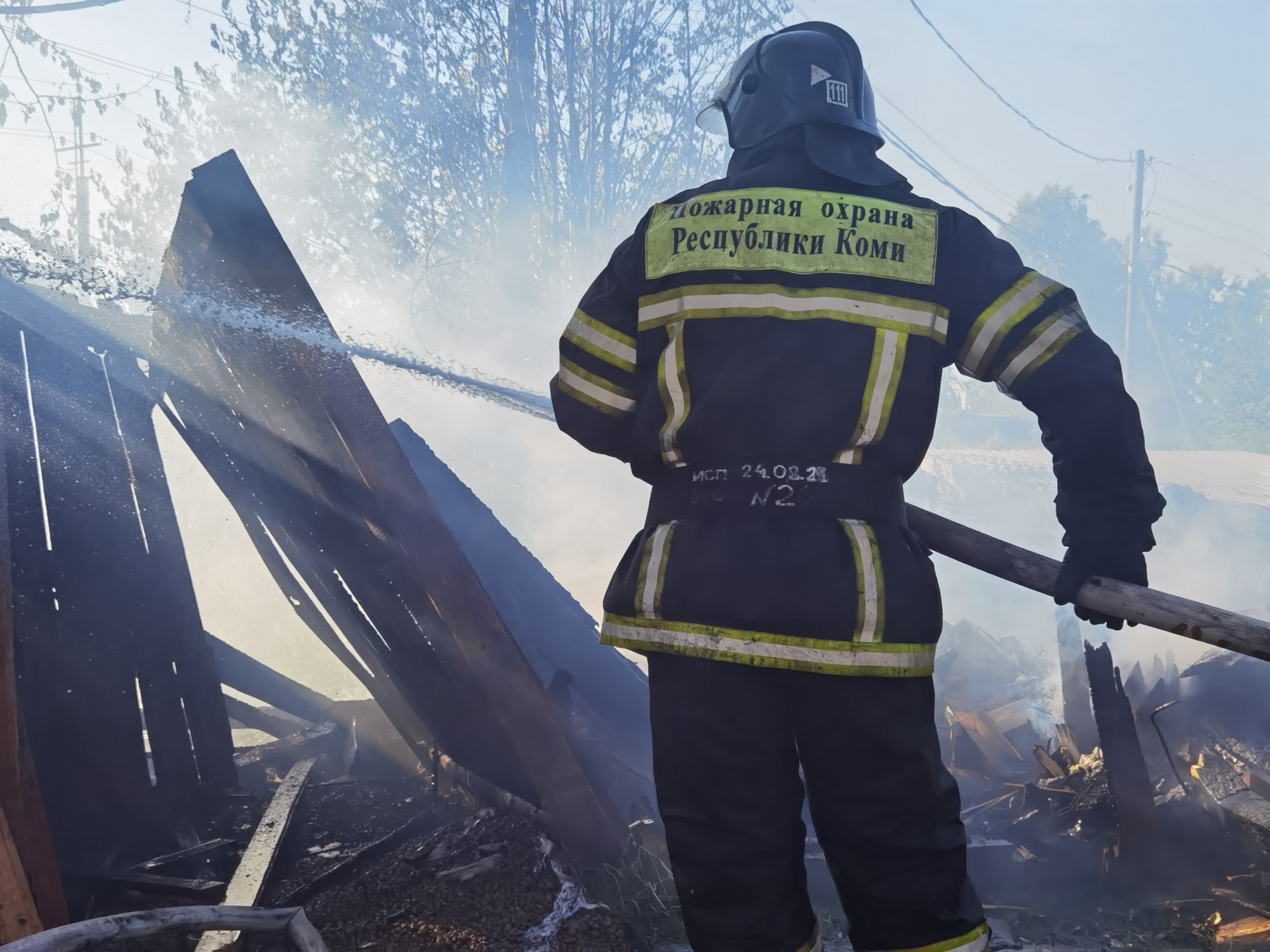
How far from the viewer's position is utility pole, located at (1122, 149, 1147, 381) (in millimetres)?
20234

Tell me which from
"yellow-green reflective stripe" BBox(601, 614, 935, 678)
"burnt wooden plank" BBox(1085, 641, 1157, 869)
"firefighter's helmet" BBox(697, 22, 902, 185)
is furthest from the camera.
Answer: "burnt wooden plank" BBox(1085, 641, 1157, 869)

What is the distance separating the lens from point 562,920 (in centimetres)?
271

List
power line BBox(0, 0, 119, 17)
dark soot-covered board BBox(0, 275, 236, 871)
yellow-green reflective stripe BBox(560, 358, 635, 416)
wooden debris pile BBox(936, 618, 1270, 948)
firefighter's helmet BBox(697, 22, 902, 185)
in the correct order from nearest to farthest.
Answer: firefighter's helmet BBox(697, 22, 902, 185), yellow-green reflective stripe BBox(560, 358, 635, 416), dark soot-covered board BBox(0, 275, 236, 871), wooden debris pile BBox(936, 618, 1270, 948), power line BBox(0, 0, 119, 17)

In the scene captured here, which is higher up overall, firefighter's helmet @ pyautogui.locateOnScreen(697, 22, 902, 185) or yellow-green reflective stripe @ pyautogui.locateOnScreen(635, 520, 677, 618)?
firefighter's helmet @ pyautogui.locateOnScreen(697, 22, 902, 185)

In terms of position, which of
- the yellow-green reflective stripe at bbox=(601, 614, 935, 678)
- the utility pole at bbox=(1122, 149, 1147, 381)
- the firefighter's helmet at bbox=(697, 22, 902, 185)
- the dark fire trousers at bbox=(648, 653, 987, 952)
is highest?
the utility pole at bbox=(1122, 149, 1147, 381)

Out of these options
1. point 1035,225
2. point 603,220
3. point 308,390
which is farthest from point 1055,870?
point 1035,225

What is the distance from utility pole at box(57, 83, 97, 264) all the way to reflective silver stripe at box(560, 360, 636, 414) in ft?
72.7

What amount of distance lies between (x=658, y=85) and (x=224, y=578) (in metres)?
10.5

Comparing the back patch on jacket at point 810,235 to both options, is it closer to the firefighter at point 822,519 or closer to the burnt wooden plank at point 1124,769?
the firefighter at point 822,519

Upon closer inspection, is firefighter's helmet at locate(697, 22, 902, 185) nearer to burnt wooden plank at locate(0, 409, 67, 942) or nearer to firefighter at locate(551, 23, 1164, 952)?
firefighter at locate(551, 23, 1164, 952)

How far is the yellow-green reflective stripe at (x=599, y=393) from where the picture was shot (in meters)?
1.86

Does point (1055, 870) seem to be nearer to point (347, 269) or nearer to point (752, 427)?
point (752, 427)

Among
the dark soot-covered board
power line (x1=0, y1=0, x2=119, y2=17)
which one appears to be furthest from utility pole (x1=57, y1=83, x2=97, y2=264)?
the dark soot-covered board

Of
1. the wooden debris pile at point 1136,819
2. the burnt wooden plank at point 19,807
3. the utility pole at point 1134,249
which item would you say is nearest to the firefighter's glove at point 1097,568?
the wooden debris pile at point 1136,819
